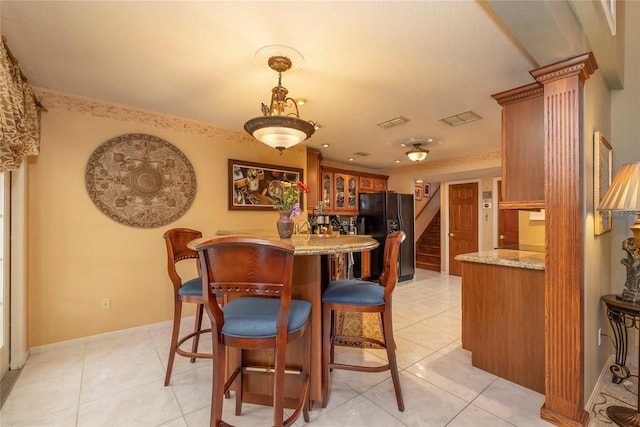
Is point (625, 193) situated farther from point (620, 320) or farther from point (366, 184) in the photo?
point (366, 184)

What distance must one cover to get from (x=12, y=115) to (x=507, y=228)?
669 centimetres

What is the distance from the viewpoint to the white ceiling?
1.55 meters

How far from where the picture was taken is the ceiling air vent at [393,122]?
10.4 ft

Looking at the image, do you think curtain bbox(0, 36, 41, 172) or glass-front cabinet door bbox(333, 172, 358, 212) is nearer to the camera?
curtain bbox(0, 36, 41, 172)

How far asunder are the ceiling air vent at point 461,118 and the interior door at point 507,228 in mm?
2693

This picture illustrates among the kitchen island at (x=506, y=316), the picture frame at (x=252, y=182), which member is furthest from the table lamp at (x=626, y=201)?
the picture frame at (x=252, y=182)

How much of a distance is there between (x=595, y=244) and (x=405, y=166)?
13.7 feet

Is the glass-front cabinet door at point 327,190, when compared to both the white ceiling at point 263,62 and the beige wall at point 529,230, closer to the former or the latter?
the white ceiling at point 263,62

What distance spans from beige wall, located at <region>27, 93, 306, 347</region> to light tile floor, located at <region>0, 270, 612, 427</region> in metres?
0.27

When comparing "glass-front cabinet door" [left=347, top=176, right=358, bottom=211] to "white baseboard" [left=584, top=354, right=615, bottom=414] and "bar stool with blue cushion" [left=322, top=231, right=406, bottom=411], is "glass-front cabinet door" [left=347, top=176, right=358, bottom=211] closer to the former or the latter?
"bar stool with blue cushion" [left=322, top=231, right=406, bottom=411]

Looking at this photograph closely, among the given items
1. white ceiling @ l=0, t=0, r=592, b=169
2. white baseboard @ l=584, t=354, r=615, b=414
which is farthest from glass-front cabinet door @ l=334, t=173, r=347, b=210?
white baseboard @ l=584, t=354, r=615, b=414

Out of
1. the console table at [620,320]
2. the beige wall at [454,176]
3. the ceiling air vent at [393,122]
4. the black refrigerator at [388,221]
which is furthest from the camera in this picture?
the black refrigerator at [388,221]

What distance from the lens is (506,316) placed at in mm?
2053

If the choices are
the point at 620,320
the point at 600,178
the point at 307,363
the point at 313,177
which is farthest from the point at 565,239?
the point at 313,177
